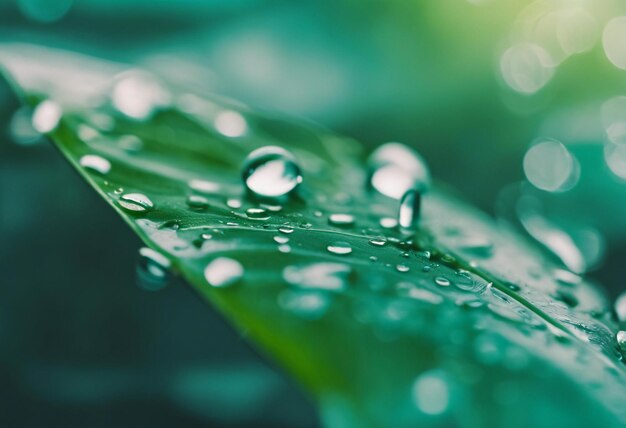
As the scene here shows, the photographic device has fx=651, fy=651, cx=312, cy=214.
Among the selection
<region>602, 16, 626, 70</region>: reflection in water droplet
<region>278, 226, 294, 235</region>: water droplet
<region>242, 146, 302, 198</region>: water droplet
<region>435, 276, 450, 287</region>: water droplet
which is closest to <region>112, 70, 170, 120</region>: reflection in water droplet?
<region>242, 146, 302, 198</region>: water droplet

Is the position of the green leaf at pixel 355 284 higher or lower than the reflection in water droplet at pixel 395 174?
lower

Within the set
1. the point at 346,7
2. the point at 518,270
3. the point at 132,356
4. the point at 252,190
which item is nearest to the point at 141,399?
the point at 132,356

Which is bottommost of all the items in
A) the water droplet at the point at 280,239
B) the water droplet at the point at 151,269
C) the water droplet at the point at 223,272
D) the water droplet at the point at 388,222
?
the water droplet at the point at 223,272

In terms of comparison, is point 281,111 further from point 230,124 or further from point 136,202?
point 136,202

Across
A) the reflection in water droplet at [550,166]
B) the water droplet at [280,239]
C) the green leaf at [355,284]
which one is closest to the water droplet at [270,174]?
the green leaf at [355,284]

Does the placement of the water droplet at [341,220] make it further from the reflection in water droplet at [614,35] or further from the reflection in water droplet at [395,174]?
the reflection in water droplet at [614,35]

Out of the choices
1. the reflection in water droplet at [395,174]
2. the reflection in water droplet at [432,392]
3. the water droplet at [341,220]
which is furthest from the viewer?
the reflection in water droplet at [395,174]

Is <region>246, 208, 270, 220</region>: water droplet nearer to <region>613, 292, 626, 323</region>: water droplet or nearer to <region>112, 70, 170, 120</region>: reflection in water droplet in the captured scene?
<region>112, 70, 170, 120</region>: reflection in water droplet
